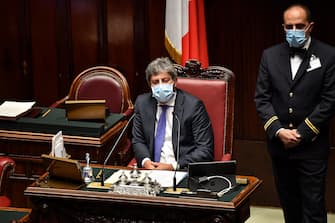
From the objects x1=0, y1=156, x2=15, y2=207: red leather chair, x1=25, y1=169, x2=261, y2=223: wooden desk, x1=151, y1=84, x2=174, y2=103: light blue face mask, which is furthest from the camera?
x1=151, y1=84, x2=174, y2=103: light blue face mask

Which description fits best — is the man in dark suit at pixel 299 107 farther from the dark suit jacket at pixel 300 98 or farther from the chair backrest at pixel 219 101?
the chair backrest at pixel 219 101

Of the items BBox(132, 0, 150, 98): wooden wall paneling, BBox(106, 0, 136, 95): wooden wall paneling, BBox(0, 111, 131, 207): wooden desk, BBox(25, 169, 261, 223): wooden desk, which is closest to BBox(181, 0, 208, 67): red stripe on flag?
BBox(132, 0, 150, 98): wooden wall paneling

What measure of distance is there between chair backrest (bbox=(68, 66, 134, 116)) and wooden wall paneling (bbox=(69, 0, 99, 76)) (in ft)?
2.66

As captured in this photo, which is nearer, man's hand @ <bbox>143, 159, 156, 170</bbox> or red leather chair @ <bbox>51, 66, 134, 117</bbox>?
man's hand @ <bbox>143, 159, 156, 170</bbox>

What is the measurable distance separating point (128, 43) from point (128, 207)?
9.91ft

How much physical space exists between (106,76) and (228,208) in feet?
8.22

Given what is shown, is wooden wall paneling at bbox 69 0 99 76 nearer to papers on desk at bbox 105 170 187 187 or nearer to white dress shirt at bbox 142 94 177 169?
white dress shirt at bbox 142 94 177 169

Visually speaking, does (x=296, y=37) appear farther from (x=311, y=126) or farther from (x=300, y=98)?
(x=311, y=126)

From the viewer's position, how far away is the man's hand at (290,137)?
4.68 m

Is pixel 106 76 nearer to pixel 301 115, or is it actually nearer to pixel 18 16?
pixel 18 16

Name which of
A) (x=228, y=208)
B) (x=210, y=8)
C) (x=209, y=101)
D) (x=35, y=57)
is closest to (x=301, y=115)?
(x=209, y=101)

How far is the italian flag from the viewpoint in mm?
6008

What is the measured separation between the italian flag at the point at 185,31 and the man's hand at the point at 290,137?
143 centimetres

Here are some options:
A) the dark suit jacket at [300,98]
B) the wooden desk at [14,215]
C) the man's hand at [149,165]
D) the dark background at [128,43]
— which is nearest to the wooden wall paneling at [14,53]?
the dark background at [128,43]
